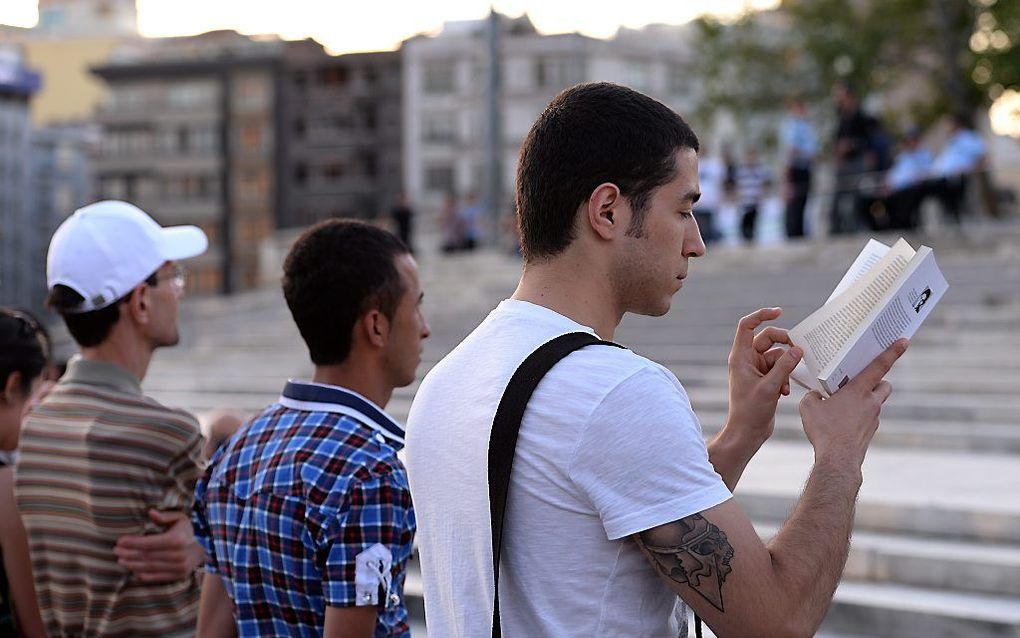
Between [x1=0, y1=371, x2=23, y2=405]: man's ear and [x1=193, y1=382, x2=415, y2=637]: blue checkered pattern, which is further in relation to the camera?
[x1=0, y1=371, x2=23, y2=405]: man's ear

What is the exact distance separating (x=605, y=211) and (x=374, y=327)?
35.4 inches

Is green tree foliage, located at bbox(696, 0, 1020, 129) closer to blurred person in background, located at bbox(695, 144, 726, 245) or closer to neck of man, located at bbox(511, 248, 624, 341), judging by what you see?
blurred person in background, located at bbox(695, 144, 726, 245)

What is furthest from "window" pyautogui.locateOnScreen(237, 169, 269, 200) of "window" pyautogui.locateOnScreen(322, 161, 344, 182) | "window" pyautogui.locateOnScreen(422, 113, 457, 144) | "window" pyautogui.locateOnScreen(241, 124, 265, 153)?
"window" pyautogui.locateOnScreen(422, 113, 457, 144)

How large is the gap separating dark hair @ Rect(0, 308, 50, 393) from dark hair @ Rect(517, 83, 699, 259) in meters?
1.86

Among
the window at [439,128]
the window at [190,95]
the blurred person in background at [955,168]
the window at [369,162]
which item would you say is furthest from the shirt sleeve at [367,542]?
the window at [190,95]

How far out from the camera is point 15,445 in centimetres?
327

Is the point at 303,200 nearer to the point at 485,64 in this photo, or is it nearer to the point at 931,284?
the point at 485,64

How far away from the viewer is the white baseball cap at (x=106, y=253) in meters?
2.93

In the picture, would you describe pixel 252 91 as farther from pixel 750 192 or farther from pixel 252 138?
pixel 750 192

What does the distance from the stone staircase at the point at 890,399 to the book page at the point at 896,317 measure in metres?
3.15

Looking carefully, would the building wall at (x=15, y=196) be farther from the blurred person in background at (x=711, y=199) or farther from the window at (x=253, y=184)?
the window at (x=253, y=184)

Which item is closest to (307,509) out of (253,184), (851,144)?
(851,144)

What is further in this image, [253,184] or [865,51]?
[253,184]

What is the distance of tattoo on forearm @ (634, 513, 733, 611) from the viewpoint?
1623 mm
